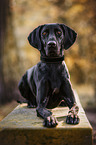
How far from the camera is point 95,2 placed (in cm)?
646

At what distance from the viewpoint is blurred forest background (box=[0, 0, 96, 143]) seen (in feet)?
22.3

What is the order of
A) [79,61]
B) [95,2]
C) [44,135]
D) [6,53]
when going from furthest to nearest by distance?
[79,61]
[6,53]
[95,2]
[44,135]

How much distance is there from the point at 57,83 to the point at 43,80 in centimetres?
20

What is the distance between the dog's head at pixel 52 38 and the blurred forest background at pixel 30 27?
4.37m

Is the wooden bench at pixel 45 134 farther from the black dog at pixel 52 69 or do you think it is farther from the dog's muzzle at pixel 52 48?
the dog's muzzle at pixel 52 48

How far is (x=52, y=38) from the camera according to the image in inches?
89.1

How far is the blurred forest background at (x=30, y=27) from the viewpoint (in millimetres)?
6803

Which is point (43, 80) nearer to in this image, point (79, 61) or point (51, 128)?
point (51, 128)

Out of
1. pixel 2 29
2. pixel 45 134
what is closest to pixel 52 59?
pixel 45 134

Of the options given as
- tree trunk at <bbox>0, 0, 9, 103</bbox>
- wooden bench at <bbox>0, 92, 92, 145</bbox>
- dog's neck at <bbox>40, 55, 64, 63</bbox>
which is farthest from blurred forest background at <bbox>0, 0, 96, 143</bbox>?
wooden bench at <bbox>0, 92, 92, 145</bbox>

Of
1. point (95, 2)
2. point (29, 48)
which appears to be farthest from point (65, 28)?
point (29, 48)

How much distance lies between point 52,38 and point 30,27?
25.7 feet

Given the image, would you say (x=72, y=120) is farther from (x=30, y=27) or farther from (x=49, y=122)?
(x=30, y=27)

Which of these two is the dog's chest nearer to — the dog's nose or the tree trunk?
the dog's nose
